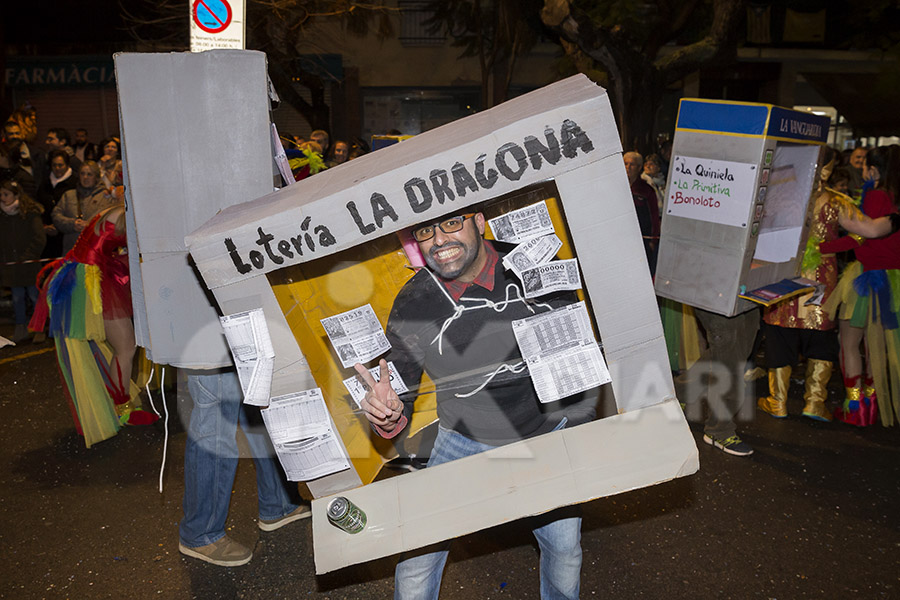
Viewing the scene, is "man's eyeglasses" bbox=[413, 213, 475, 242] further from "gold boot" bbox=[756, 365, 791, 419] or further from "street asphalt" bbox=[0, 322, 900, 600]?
"gold boot" bbox=[756, 365, 791, 419]

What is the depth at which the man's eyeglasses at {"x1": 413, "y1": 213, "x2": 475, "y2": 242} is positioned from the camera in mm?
2289

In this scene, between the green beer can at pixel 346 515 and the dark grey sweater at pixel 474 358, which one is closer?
the green beer can at pixel 346 515

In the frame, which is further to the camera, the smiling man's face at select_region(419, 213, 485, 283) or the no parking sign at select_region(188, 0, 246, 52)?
the no parking sign at select_region(188, 0, 246, 52)

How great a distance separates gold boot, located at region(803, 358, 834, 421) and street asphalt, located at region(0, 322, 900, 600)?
27 cm

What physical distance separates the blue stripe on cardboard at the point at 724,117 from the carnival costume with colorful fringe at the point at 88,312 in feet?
11.7

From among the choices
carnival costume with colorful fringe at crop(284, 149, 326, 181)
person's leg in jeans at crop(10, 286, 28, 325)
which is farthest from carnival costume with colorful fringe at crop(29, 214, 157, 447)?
person's leg in jeans at crop(10, 286, 28, 325)

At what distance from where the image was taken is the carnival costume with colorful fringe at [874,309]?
15.9ft

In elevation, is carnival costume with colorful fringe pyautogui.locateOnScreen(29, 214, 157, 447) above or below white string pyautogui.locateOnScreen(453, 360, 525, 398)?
below

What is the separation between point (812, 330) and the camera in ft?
16.8

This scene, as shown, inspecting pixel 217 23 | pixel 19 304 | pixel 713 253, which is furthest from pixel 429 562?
pixel 19 304

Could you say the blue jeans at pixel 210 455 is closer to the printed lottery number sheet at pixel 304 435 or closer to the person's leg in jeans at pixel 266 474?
the person's leg in jeans at pixel 266 474

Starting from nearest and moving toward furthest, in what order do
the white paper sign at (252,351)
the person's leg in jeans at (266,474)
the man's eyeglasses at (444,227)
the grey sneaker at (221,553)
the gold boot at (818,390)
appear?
the white paper sign at (252,351) → the man's eyeglasses at (444,227) → the grey sneaker at (221,553) → the person's leg in jeans at (266,474) → the gold boot at (818,390)

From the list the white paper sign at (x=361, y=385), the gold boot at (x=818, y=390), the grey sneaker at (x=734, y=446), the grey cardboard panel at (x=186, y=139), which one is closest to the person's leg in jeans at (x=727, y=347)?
the grey sneaker at (x=734, y=446)

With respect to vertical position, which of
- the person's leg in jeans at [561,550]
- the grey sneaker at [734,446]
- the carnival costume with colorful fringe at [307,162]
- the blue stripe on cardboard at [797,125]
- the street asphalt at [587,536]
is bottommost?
the street asphalt at [587,536]
